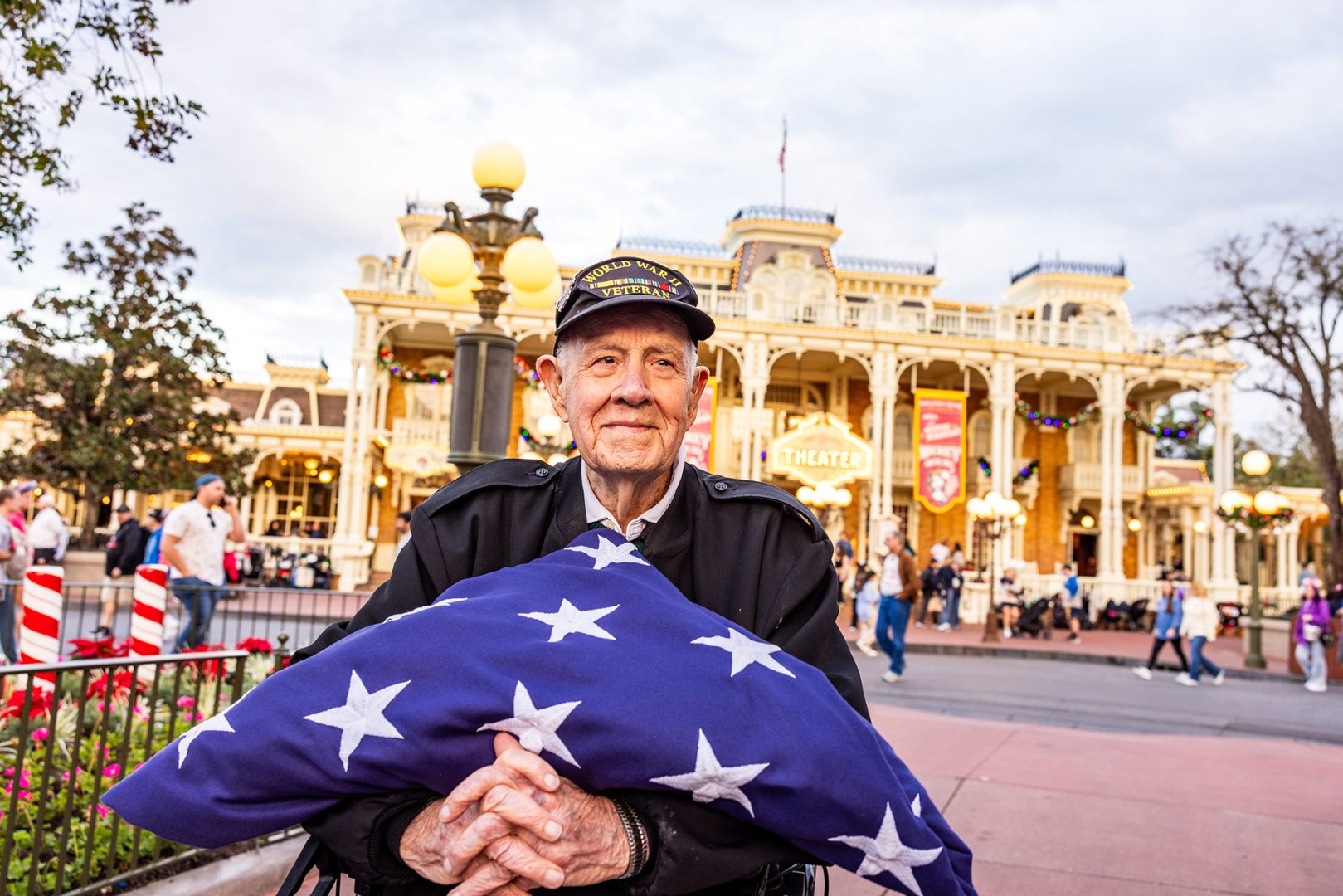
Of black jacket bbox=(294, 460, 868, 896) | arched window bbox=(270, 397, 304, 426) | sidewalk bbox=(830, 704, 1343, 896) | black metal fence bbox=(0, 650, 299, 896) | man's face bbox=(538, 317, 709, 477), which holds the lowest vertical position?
sidewalk bbox=(830, 704, 1343, 896)

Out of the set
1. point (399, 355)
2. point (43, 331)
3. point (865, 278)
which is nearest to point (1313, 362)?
point (865, 278)

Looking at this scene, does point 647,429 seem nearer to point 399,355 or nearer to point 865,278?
point 399,355

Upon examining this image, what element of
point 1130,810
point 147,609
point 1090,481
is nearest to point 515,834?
point 1130,810

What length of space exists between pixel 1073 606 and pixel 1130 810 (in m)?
16.9

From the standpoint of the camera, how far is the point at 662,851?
1608 millimetres

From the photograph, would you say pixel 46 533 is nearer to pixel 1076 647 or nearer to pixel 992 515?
pixel 1076 647

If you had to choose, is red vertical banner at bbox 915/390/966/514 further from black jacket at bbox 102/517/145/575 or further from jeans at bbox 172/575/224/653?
jeans at bbox 172/575/224/653

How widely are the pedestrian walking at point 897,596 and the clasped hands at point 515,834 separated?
1079 cm

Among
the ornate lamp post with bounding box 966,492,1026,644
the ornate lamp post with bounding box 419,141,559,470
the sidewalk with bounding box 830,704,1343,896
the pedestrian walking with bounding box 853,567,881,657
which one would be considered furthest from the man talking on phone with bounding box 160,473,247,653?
the ornate lamp post with bounding box 966,492,1026,644

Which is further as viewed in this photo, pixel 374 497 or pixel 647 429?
pixel 374 497

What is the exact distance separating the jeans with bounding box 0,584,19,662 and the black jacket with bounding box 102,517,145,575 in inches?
124

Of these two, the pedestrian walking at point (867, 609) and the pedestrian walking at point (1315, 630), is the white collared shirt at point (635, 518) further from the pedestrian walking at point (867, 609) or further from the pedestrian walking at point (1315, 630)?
the pedestrian walking at point (1315, 630)

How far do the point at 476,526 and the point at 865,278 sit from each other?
30658mm

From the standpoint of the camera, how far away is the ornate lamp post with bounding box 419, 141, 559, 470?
662 centimetres
